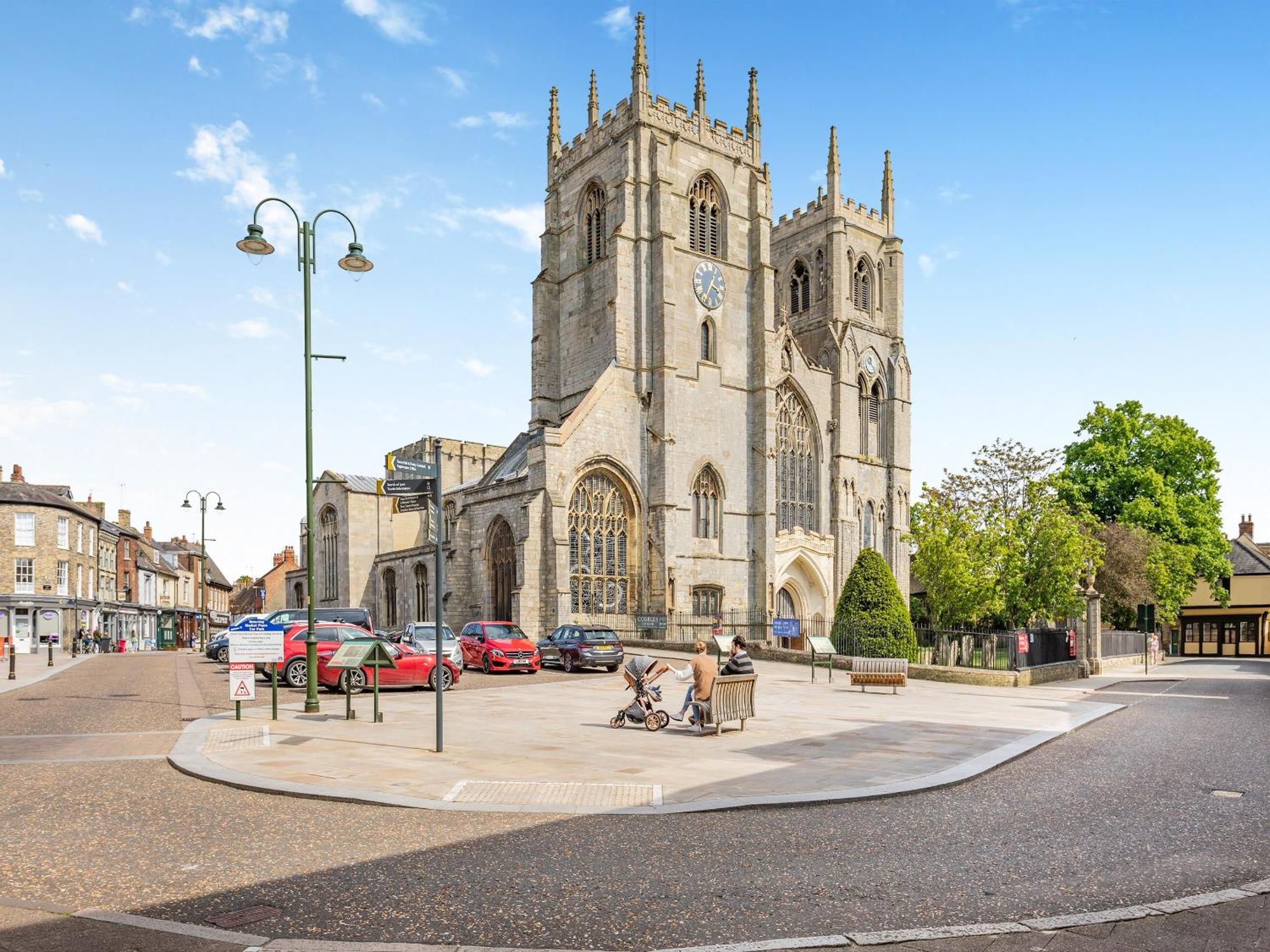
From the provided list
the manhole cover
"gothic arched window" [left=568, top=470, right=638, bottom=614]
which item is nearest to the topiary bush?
"gothic arched window" [left=568, top=470, right=638, bottom=614]

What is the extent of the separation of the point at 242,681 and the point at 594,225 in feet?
118

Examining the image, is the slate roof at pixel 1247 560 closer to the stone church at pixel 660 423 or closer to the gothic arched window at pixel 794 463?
the stone church at pixel 660 423

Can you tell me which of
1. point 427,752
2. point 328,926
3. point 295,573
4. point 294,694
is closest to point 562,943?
point 328,926

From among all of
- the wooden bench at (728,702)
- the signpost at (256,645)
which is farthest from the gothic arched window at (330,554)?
the wooden bench at (728,702)

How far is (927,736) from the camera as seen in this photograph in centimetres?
1397

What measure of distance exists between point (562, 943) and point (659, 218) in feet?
131

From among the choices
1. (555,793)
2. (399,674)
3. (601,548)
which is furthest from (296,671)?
(601,548)

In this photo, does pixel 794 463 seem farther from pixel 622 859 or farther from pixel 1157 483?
pixel 622 859

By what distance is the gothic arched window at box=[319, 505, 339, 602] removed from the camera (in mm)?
57438

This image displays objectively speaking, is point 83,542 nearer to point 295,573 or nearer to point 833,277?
point 295,573

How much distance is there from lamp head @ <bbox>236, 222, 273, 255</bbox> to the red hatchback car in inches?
533

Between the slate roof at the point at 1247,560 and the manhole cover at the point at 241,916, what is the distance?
65996 mm

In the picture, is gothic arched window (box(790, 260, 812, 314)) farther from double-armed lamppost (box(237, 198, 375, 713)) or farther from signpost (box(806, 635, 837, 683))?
double-armed lamppost (box(237, 198, 375, 713))

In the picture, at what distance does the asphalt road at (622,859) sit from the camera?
5.82 metres
